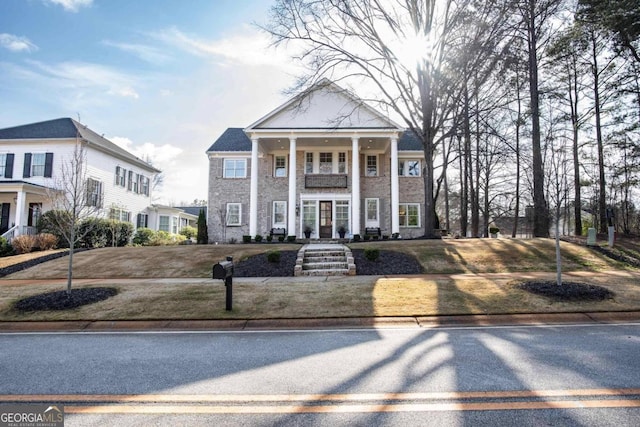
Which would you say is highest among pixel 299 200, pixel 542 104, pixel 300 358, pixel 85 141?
pixel 542 104

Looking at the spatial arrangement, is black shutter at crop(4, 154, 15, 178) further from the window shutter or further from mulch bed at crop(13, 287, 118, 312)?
mulch bed at crop(13, 287, 118, 312)

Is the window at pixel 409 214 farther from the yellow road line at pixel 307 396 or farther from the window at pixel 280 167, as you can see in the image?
the yellow road line at pixel 307 396

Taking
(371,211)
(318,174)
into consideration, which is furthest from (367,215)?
(318,174)

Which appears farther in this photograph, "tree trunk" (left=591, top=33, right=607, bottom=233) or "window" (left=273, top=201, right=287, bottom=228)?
"window" (left=273, top=201, right=287, bottom=228)

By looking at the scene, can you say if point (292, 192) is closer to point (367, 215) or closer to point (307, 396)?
point (367, 215)

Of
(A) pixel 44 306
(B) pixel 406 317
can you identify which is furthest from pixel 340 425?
(A) pixel 44 306

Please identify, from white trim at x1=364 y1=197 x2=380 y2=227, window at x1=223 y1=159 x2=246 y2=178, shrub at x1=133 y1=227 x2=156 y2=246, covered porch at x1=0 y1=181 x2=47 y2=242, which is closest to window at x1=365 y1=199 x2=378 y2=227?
white trim at x1=364 y1=197 x2=380 y2=227

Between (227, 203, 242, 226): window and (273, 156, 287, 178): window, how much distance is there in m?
3.25

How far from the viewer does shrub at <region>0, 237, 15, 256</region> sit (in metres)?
18.3

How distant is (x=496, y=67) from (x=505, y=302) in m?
16.5

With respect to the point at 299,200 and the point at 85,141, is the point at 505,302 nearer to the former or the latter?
the point at 299,200

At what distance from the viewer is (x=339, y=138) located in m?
22.9

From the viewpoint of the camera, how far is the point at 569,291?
310 inches

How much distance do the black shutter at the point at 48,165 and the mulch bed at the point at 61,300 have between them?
1790cm
